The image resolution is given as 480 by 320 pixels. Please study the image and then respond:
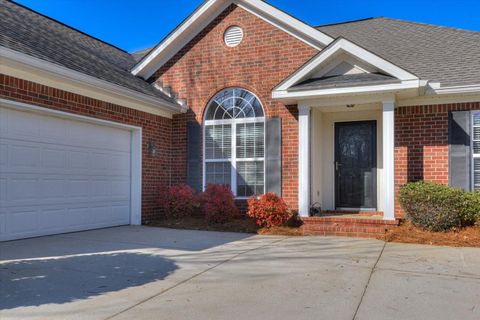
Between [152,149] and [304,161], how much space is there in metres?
3.95

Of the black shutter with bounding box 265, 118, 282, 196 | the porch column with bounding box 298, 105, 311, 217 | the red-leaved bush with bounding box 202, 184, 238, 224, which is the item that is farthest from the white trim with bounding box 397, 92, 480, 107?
the red-leaved bush with bounding box 202, 184, 238, 224

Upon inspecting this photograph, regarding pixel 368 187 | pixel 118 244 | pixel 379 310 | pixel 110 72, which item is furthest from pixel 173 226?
pixel 379 310

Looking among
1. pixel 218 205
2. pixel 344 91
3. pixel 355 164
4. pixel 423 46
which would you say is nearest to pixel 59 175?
pixel 218 205

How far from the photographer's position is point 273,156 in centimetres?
1035

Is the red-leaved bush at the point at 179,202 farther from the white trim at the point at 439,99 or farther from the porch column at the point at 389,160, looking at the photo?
the white trim at the point at 439,99

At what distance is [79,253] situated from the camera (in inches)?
260

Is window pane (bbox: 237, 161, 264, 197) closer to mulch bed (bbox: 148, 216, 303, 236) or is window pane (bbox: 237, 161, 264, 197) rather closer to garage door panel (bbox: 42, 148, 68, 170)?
mulch bed (bbox: 148, 216, 303, 236)

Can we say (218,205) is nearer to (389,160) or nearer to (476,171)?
(389,160)

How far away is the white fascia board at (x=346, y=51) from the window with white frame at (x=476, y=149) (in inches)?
80.7

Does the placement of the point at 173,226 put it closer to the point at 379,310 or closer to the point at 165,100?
the point at 165,100

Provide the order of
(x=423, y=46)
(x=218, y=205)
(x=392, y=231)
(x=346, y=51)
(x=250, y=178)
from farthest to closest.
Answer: (x=423, y=46) < (x=250, y=178) < (x=218, y=205) < (x=346, y=51) < (x=392, y=231)

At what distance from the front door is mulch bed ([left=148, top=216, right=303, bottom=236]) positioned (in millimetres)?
1829

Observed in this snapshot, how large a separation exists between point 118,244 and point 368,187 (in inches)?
239

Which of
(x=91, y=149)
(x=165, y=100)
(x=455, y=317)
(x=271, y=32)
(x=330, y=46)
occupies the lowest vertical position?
(x=455, y=317)
